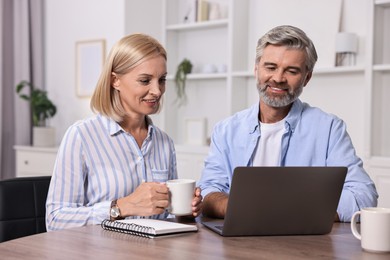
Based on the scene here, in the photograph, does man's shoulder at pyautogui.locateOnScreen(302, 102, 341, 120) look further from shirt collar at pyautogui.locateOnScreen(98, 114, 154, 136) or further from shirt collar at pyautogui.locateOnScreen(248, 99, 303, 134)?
shirt collar at pyautogui.locateOnScreen(98, 114, 154, 136)

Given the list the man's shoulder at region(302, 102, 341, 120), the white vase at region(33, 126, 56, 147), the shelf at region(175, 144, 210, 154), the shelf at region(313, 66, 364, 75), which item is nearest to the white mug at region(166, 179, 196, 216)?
the man's shoulder at region(302, 102, 341, 120)

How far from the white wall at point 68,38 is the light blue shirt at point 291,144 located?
109 inches

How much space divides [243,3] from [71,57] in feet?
5.23

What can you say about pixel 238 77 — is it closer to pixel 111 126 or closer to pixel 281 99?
pixel 281 99

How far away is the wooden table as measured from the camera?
1315 mm

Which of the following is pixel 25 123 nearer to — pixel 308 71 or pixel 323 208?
pixel 308 71

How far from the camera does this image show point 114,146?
75.5 inches

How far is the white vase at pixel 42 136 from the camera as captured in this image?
197 inches

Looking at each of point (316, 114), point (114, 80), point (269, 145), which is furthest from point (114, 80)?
point (316, 114)

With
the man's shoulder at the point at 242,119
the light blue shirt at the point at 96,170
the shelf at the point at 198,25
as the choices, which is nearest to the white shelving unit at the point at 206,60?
the shelf at the point at 198,25

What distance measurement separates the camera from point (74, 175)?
1.81m

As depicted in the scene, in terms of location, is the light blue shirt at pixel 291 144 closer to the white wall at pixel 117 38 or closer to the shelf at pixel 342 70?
the shelf at pixel 342 70

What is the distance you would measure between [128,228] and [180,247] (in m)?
0.19

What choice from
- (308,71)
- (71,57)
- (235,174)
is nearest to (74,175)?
(235,174)
